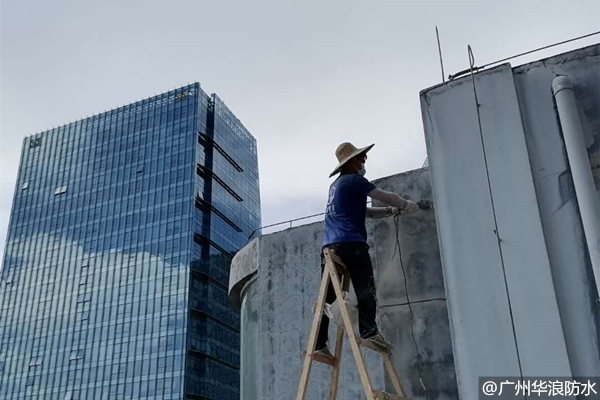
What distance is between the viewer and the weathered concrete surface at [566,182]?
4473 millimetres

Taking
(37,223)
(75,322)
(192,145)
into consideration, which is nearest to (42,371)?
(75,322)

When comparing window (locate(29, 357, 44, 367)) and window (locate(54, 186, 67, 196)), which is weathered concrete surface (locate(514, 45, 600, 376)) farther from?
window (locate(54, 186, 67, 196))

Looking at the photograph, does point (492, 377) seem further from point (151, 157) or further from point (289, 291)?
point (151, 157)

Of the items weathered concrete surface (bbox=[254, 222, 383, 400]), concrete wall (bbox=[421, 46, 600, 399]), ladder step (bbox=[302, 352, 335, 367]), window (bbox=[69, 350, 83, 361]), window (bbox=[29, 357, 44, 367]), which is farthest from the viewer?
window (bbox=[29, 357, 44, 367])

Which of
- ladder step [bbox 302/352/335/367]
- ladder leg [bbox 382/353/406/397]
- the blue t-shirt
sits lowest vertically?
ladder leg [bbox 382/353/406/397]

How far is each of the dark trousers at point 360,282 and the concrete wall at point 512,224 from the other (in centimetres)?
66

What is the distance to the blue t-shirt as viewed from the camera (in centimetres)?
532

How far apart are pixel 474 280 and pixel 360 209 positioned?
1.18m

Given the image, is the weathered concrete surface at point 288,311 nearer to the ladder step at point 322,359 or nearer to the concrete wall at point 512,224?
the ladder step at point 322,359

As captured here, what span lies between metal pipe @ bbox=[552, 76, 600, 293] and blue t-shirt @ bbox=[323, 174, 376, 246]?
1.65 metres

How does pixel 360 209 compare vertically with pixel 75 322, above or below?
below

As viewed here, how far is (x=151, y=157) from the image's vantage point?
7538 cm

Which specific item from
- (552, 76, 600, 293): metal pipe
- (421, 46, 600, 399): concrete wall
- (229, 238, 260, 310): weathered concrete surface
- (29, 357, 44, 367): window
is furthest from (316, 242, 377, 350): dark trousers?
(29, 357, 44, 367): window

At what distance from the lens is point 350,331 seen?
185 inches
